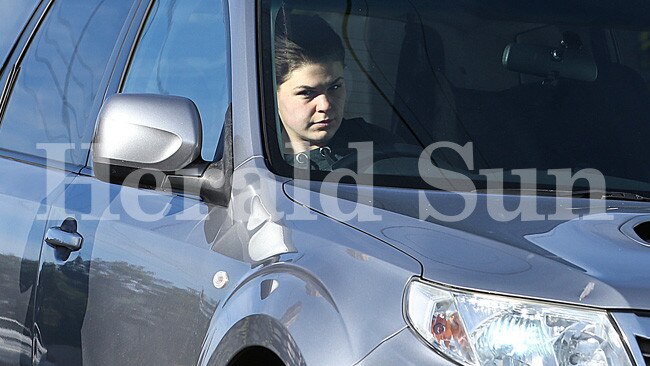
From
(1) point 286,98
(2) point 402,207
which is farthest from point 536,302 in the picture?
(1) point 286,98

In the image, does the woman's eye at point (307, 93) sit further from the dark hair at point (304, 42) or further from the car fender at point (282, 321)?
the car fender at point (282, 321)

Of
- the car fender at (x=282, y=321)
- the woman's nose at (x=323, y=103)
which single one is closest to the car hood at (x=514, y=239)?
the car fender at (x=282, y=321)

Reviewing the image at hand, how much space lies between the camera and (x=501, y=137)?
11.5 ft

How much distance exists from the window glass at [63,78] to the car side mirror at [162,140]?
89cm

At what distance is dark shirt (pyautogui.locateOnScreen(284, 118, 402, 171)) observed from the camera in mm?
3459

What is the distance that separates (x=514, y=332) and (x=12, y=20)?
3.49m

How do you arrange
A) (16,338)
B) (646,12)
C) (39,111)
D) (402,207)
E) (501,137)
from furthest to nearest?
(39,111), (16,338), (646,12), (501,137), (402,207)

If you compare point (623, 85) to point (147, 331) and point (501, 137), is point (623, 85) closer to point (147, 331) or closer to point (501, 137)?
point (501, 137)

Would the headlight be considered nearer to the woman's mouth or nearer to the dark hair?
the woman's mouth

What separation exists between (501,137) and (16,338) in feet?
5.78

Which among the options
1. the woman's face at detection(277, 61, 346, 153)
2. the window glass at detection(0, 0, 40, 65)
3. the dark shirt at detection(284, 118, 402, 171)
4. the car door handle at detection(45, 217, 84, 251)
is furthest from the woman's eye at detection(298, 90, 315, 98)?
the window glass at detection(0, 0, 40, 65)

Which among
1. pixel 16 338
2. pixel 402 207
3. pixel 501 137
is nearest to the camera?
pixel 402 207

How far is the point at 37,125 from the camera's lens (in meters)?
4.99

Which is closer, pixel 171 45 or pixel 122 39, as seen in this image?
pixel 171 45
